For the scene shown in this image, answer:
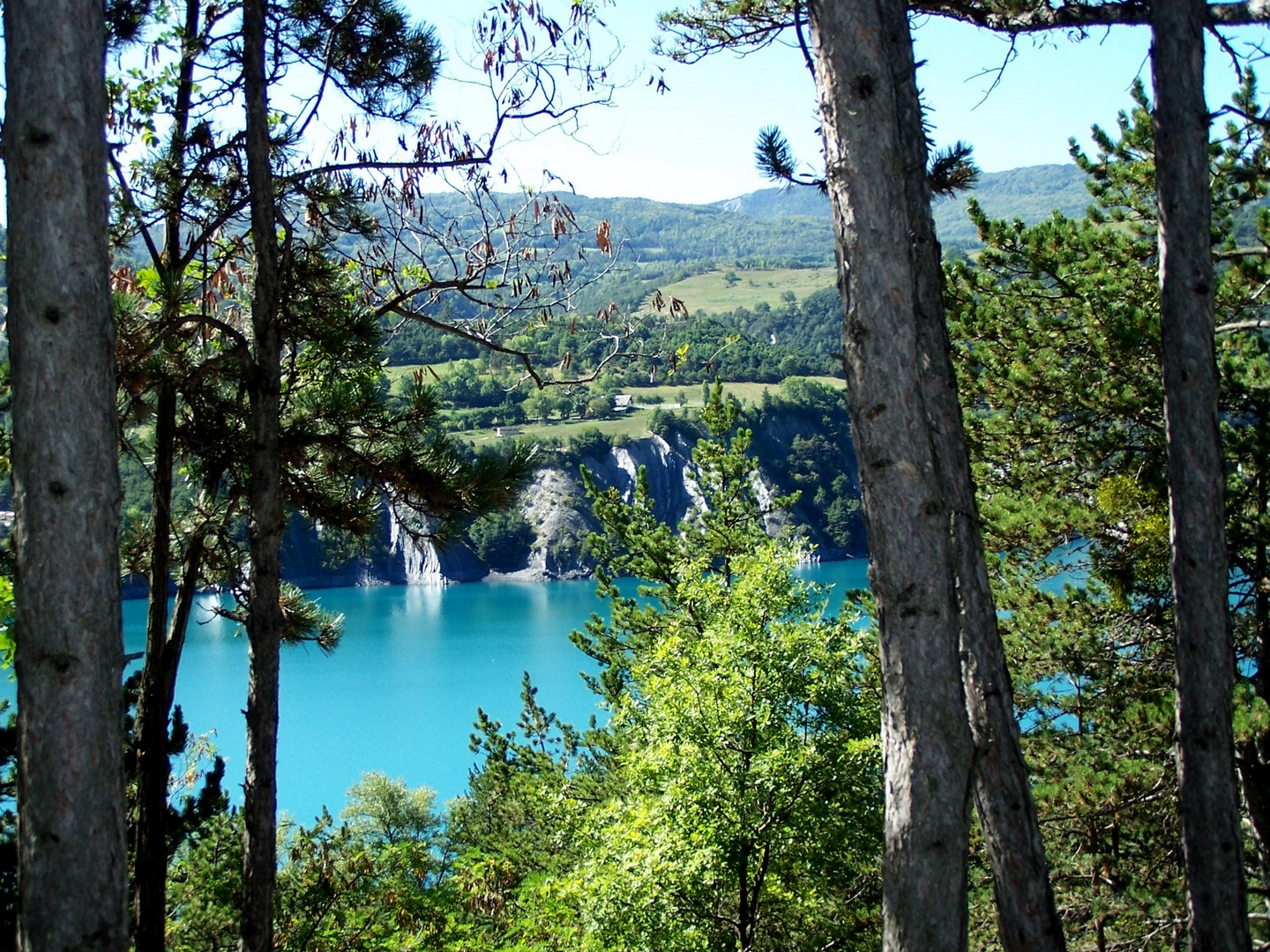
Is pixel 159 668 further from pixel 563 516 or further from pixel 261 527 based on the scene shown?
pixel 563 516

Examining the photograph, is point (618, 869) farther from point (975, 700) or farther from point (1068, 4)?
point (1068, 4)

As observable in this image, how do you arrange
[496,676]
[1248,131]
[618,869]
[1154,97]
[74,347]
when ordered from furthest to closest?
[496,676], [618,869], [1248,131], [1154,97], [74,347]

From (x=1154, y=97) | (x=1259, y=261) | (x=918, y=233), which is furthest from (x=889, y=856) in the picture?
(x=1259, y=261)

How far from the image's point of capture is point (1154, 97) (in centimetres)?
386

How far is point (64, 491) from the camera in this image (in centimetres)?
220

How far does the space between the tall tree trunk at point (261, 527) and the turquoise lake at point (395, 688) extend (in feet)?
48.7

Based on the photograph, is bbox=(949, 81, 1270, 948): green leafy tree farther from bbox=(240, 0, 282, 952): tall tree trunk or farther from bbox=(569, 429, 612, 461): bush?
bbox=(569, 429, 612, 461): bush

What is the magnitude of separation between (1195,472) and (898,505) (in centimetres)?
190

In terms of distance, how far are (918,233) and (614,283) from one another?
77690 millimetres

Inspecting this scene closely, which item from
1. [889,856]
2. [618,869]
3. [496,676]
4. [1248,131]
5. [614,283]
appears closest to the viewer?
[889,856]

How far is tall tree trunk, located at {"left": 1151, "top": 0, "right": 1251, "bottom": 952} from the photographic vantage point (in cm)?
371

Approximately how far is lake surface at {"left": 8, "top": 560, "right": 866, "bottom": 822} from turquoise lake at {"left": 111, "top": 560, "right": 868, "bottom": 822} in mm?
51

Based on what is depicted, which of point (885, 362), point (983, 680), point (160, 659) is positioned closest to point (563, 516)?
point (160, 659)

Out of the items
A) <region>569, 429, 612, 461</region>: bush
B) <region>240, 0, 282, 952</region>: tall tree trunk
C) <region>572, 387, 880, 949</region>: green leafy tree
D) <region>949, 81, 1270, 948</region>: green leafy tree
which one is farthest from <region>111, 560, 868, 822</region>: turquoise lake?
<region>240, 0, 282, 952</region>: tall tree trunk
